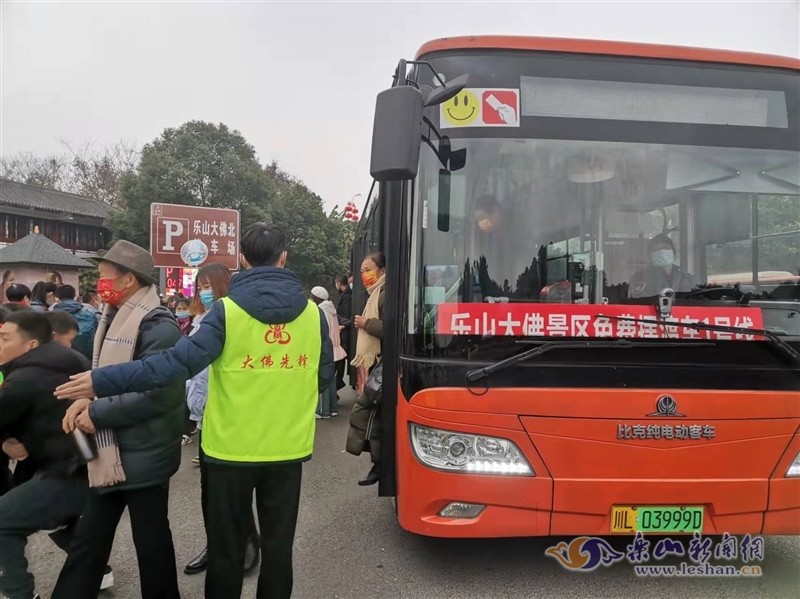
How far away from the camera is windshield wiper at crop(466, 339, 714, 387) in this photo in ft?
8.74

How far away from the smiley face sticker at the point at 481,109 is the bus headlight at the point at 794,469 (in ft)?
7.41

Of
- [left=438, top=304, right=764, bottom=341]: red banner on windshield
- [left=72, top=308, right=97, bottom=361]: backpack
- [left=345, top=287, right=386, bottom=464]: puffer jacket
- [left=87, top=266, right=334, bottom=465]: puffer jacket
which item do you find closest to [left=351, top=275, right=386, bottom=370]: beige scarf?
[left=345, top=287, right=386, bottom=464]: puffer jacket

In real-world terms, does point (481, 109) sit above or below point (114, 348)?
above

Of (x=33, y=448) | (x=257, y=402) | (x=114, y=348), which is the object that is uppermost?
(x=114, y=348)

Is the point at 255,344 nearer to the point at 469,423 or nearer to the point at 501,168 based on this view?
the point at 469,423

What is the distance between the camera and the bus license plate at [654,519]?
9.00 feet

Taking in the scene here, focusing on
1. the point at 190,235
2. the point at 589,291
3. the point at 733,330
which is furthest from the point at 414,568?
the point at 190,235

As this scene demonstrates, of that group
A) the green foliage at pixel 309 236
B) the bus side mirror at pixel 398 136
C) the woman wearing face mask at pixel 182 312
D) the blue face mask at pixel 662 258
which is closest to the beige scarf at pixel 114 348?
the bus side mirror at pixel 398 136

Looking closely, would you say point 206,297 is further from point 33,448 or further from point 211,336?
point 211,336

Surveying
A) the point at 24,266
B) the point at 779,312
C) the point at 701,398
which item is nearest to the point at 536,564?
the point at 701,398

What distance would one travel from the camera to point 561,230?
286cm

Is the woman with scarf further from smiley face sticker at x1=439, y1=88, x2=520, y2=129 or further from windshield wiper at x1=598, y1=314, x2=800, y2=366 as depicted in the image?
windshield wiper at x1=598, y1=314, x2=800, y2=366

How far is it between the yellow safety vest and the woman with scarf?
0.88m

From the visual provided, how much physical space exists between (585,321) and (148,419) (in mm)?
2106
